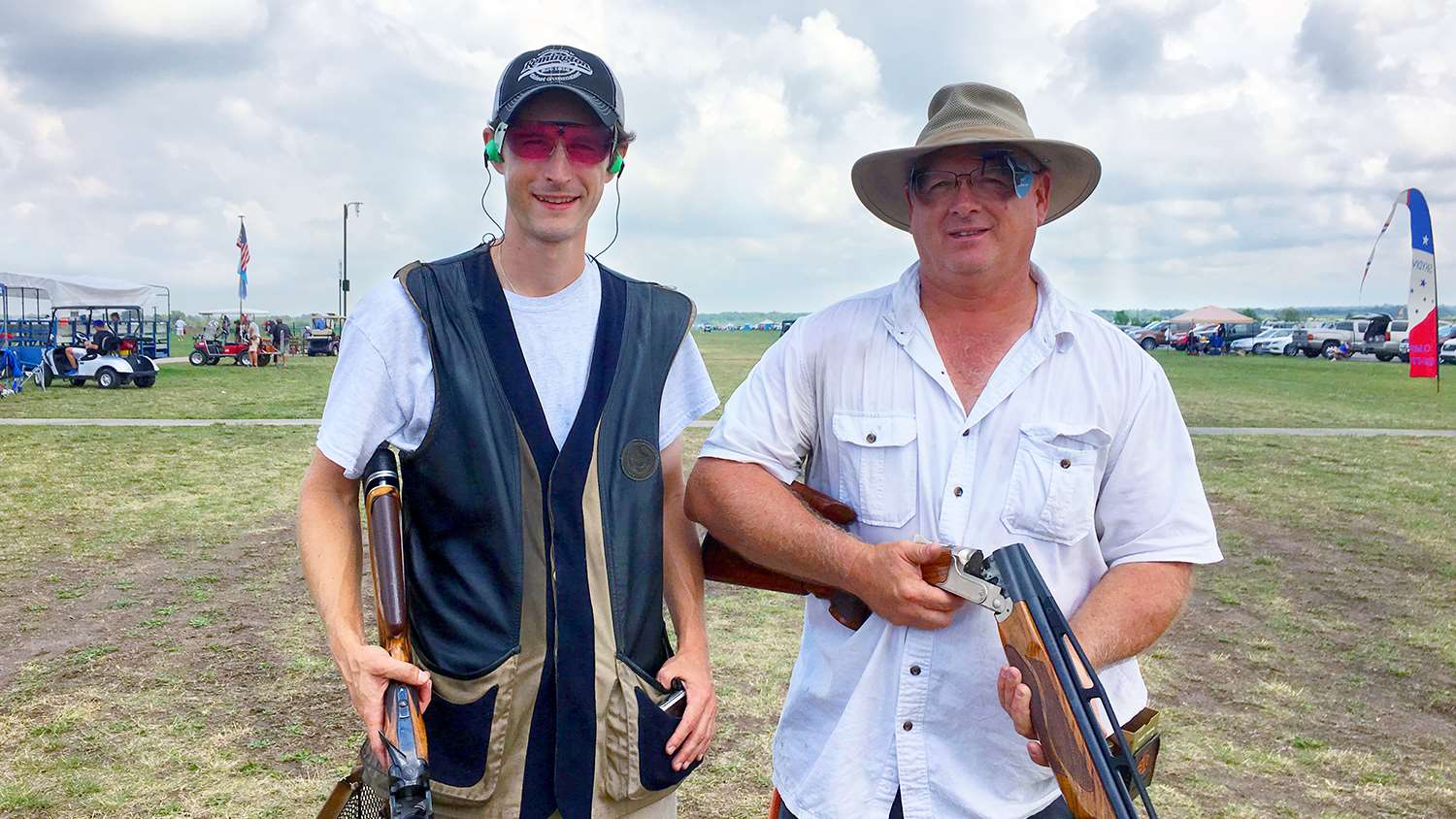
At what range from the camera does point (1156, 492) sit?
227 centimetres

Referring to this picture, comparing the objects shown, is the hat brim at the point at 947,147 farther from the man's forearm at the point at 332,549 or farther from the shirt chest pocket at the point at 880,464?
the man's forearm at the point at 332,549

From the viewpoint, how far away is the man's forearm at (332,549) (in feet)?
6.78

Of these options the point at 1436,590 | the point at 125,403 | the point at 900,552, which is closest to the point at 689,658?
the point at 900,552

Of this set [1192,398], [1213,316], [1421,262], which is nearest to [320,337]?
[1192,398]

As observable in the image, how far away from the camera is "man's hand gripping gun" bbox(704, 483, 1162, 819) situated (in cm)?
194

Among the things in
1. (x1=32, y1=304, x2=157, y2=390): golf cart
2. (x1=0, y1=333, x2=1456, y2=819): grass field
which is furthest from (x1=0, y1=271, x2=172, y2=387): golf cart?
(x1=0, y1=333, x2=1456, y2=819): grass field

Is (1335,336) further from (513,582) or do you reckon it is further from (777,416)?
(513,582)

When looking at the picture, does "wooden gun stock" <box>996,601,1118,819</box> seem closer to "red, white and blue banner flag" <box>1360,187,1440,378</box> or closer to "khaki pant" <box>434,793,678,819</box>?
"khaki pant" <box>434,793,678,819</box>

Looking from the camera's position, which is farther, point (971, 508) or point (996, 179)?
point (996, 179)

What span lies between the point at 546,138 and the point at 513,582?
36.7 inches

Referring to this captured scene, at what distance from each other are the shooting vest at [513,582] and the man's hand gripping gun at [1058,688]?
0.58m

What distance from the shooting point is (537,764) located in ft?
6.89

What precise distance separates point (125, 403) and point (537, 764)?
22187mm

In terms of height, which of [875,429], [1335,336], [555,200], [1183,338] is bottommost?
[875,429]
